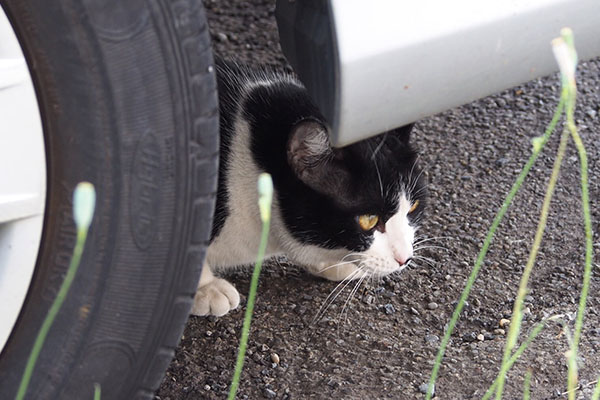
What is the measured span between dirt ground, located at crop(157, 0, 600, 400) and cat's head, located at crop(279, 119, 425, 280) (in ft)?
0.54

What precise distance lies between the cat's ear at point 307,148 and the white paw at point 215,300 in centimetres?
36

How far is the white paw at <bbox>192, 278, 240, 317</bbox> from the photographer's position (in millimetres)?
2160

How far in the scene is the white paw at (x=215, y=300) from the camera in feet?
7.09

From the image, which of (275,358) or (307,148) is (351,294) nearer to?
(275,358)

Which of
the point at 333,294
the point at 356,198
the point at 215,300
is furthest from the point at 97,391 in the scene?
the point at 333,294

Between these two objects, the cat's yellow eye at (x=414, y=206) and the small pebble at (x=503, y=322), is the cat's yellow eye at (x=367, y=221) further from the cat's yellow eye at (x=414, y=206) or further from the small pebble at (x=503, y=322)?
the small pebble at (x=503, y=322)

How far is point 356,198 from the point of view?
211 cm

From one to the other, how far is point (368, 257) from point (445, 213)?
0.51 meters

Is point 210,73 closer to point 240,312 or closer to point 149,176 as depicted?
point 149,176

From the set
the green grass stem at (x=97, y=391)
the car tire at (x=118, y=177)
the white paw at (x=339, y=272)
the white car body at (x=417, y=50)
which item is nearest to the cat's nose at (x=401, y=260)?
the white paw at (x=339, y=272)

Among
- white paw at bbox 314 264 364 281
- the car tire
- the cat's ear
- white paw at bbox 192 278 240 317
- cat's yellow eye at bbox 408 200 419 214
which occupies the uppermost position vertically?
the car tire

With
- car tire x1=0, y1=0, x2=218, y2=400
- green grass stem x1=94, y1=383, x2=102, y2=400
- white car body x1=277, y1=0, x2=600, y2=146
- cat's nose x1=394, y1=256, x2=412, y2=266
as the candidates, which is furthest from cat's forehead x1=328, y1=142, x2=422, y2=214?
green grass stem x1=94, y1=383, x2=102, y2=400

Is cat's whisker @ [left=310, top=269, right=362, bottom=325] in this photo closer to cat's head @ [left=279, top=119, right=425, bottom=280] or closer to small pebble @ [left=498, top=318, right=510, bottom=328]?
cat's head @ [left=279, top=119, right=425, bottom=280]

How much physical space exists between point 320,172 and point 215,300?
0.42 m
